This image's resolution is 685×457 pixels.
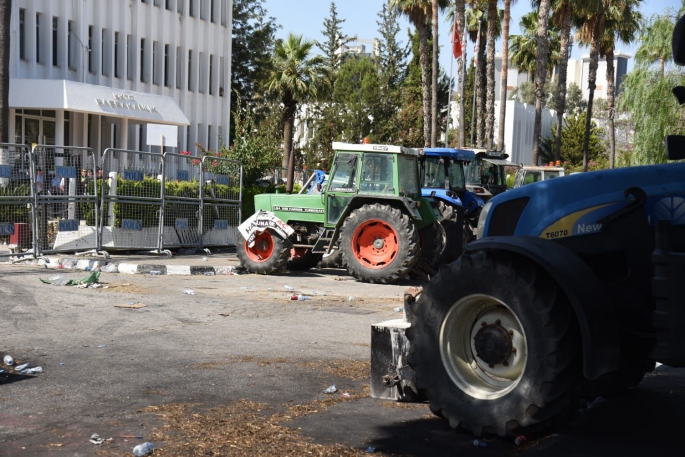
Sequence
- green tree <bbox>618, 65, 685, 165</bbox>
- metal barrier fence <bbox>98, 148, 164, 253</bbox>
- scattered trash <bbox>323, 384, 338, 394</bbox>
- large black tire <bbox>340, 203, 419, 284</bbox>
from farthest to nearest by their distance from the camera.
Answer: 1. green tree <bbox>618, 65, 685, 165</bbox>
2. metal barrier fence <bbox>98, 148, 164, 253</bbox>
3. large black tire <bbox>340, 203, 419, 284</bbox>
4. scattered trash <bbox>323, 384, 338, 394</bbox>

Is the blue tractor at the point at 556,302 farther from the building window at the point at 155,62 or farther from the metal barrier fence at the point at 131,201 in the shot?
the building window at the point at 155,62

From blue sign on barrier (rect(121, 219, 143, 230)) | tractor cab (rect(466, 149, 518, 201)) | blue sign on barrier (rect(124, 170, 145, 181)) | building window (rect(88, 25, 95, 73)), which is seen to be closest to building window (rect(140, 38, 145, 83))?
building window (rect(88, 25, 95, 73))

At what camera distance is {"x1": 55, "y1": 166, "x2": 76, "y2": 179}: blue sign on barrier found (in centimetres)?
1734

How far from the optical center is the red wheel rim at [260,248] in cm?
1694

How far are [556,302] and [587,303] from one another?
22 centimetres

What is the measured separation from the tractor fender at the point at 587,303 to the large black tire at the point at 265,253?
37.2 ft

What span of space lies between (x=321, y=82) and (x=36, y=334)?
40048 millimetres

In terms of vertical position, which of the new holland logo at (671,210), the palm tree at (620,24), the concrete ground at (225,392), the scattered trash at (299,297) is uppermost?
the palm tree at (620,24)

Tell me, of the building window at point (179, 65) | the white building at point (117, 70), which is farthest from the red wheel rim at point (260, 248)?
the building window at point (179, 65)

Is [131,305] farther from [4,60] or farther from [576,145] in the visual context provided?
[576,145]

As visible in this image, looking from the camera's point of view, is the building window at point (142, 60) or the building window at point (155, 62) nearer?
the building window at point (142, 60)

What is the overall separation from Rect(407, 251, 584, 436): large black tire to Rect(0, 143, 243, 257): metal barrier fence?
12428 millimetres

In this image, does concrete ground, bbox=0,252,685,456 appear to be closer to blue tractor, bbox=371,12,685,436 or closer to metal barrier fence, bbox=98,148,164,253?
blue tractor, bbox=371,12,685,436

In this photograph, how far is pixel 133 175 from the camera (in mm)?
19031
